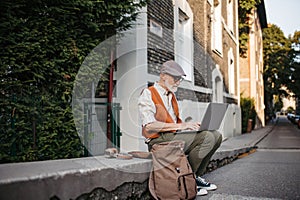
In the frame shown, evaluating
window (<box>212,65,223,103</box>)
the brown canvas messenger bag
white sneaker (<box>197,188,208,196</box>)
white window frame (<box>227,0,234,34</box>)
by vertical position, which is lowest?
white sneaker (<box>197,188,208,196</box>)

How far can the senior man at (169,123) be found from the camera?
3.48 metres

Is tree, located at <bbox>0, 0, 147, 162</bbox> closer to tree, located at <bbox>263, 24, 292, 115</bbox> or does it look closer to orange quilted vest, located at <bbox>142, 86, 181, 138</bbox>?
orange quilted vest, located at <bbox>142, 86, 181, 138</bbox>

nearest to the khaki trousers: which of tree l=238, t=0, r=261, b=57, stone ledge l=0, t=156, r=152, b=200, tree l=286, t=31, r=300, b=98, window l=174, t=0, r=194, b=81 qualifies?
stone ledge l=0, t=156, r=152, b=200

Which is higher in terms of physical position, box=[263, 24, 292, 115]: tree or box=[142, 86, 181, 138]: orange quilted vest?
box=[263, 24, 292, 115]: tree

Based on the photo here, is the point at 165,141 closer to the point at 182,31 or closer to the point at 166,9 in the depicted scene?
the point at 166,9

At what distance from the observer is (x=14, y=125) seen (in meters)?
3.36

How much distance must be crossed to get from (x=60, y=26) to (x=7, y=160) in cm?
151

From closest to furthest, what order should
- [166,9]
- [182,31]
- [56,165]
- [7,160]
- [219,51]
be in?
[56,165] → [7,160] → [166,9] → [182,31] → [219,51]

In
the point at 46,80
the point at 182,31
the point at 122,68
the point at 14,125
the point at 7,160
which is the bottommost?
the point at 7,160

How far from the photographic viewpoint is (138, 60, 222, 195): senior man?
3477 mm

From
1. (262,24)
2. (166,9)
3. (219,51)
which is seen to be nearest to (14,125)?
(166,9)

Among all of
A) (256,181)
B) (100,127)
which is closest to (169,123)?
(100,127)

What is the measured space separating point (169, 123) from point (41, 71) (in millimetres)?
1425

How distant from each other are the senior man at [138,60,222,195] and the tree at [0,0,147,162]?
3.07 ft
